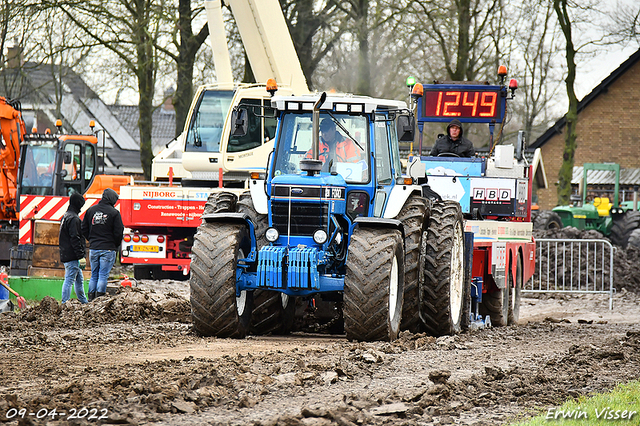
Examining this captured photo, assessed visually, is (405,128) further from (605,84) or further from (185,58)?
(605,84)

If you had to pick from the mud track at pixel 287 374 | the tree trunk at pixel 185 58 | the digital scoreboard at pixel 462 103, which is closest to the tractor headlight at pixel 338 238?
the mud track at pixel 287 374

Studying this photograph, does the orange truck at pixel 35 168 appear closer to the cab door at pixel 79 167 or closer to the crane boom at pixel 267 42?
the cab door at pixel 79 167

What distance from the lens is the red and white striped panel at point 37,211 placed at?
1886cm

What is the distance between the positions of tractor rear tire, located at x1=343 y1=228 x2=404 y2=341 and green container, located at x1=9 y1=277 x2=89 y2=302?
7311 mm

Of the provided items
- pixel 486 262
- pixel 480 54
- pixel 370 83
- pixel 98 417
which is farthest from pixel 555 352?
pixel 480 54

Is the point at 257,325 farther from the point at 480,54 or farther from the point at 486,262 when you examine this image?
the point at 480,54

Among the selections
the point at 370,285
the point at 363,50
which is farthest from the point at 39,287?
the point at 363,50

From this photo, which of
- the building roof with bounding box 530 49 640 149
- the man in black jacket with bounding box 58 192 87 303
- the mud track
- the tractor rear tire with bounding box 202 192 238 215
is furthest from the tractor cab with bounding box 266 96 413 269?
the building roof with bounding box 530 49 640 149

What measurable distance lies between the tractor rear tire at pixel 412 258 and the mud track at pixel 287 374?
1.18 feet

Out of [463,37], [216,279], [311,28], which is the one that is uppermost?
[463,37]

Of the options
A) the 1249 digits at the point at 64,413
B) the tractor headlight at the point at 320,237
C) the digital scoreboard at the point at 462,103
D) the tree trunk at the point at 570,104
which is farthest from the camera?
the tree trunk at the point at 570,104

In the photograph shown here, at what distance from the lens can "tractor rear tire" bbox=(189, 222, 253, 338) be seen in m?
8.95

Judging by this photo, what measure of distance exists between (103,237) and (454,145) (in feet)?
19.2

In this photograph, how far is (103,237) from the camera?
14.0m
